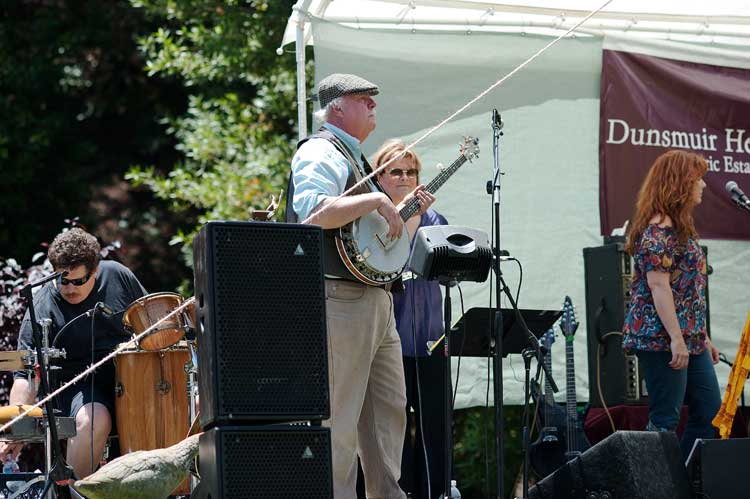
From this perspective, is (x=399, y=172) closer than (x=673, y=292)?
No

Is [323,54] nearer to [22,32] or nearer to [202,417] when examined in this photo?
[202,417]

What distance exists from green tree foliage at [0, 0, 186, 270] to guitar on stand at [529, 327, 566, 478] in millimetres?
8252

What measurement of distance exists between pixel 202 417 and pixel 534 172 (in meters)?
3.99

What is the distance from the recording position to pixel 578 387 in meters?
7.64

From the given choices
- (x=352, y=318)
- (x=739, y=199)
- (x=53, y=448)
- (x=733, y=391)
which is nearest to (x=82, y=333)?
(x=53, y=448)

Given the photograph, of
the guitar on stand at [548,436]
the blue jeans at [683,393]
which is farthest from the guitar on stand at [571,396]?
the blue jeans at [683,393]

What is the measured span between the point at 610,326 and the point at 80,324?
326cm

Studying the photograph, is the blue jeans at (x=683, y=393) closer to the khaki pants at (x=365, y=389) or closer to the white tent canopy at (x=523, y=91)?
the white tent canopy at (x=523, y=91)

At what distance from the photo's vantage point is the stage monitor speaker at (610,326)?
23.8 ft

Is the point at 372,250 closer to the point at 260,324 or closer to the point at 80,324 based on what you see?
the point at 260,324

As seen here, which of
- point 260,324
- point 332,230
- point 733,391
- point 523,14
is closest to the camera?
point 260,324

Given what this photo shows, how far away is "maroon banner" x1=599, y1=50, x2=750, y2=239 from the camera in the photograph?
25.8 feet

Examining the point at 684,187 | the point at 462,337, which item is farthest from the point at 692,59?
the point at 462,337

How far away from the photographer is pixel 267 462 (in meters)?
4.16
